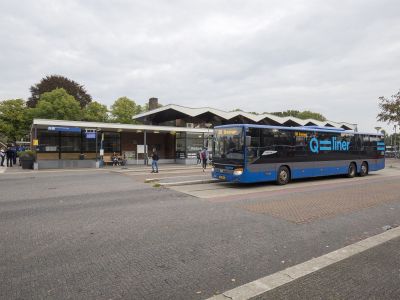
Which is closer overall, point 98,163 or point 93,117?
point 98,163

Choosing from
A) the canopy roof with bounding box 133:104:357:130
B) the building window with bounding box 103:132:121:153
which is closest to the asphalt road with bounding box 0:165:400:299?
the building window with bounding box 103:132:121:153

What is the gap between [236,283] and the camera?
3898 millimetres

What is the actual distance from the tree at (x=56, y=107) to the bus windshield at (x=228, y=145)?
107ft

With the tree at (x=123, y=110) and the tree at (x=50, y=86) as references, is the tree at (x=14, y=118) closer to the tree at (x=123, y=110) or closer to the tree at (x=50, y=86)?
the tree at (x=50, y=86)

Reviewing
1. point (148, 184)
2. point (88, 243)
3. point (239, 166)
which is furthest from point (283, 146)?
point (88, 243)

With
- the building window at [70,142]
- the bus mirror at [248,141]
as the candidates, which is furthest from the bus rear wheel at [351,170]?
the building window at [70,142]

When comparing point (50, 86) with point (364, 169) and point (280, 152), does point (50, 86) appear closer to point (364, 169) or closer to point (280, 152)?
point (280, 152)

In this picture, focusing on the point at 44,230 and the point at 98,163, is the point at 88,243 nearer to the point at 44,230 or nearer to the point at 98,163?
the point at 44,230

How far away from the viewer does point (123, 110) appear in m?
54.4

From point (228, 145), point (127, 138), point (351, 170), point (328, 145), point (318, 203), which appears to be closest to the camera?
point (318, 203)

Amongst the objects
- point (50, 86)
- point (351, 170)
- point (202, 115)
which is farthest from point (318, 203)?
point (50, 86)

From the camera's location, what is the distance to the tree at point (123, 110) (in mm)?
54469

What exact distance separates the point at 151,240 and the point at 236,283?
221 cm

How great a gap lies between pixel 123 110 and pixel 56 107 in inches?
625
